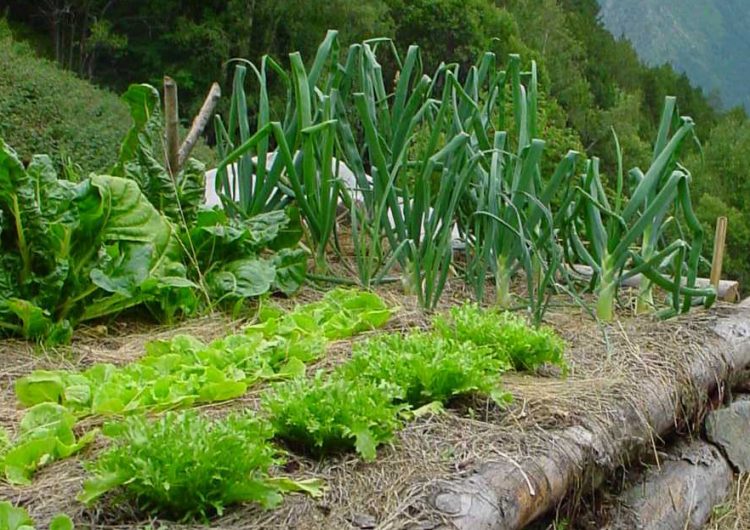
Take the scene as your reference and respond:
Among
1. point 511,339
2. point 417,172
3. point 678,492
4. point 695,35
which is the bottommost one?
point 678,492

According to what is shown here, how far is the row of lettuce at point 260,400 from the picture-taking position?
1714mm

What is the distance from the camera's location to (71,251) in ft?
9.51

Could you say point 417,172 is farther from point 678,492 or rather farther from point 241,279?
point 678,492

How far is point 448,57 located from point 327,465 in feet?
79.7

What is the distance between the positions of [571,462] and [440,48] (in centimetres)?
2376

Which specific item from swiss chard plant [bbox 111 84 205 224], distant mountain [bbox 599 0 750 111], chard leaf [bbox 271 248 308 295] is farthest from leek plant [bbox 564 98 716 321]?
distant mountain [bbox 599 0 750 111]

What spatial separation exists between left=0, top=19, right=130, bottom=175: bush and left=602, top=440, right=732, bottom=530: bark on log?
8564mm

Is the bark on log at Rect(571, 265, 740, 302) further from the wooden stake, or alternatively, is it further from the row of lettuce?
the wooden stake

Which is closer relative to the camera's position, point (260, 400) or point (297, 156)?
point (260, 400)

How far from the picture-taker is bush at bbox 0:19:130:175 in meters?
11.0

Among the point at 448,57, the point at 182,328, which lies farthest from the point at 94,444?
→ the point at 448,57

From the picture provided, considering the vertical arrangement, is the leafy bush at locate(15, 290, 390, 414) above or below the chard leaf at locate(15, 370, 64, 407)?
above

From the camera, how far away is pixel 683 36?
47250 millimetres

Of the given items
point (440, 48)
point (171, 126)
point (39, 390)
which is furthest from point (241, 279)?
point (440, 48)
